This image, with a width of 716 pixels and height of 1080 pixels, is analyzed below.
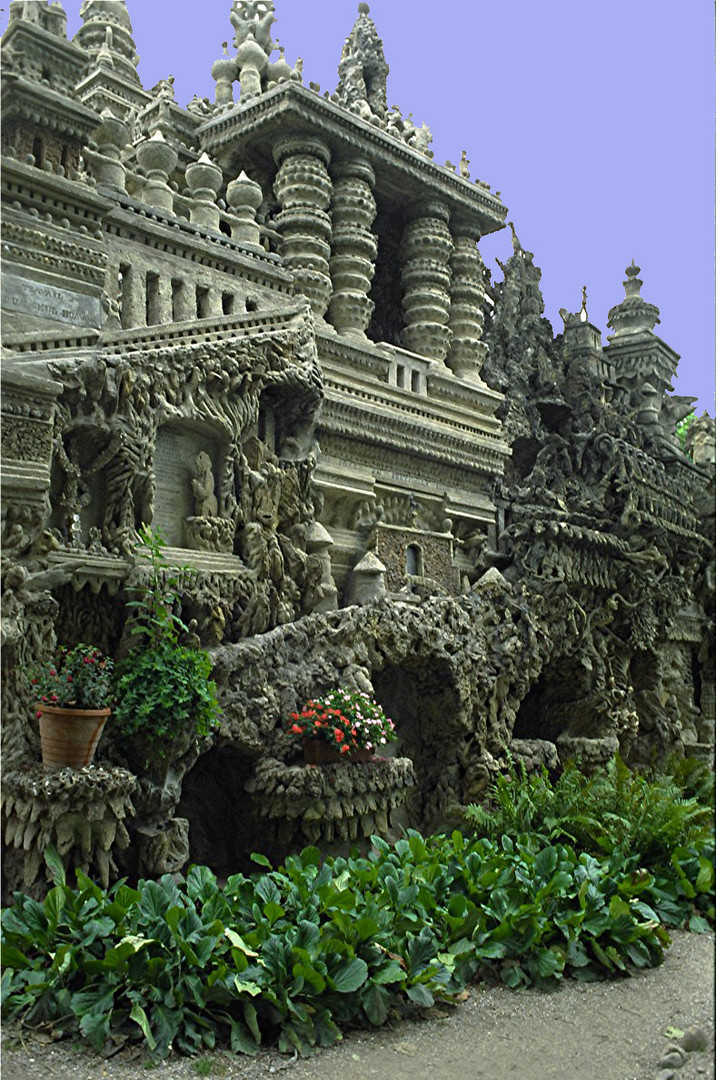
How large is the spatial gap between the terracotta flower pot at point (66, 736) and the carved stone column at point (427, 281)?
853 cm

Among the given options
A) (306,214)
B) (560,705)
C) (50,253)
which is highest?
(306,214)

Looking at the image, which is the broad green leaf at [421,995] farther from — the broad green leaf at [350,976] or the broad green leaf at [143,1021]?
the broad green leaf at [143,1021]

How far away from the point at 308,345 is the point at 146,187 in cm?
244

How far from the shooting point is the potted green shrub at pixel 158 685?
7.89 m

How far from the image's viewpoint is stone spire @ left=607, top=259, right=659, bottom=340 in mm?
20234

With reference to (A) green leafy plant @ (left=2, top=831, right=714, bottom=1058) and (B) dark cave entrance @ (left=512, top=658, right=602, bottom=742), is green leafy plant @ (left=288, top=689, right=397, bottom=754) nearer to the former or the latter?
(A) green leafy plant @ (left=2, top=831, right=714, bottom=1058)

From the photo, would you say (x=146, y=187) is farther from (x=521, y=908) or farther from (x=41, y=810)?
(x=521, y=908)

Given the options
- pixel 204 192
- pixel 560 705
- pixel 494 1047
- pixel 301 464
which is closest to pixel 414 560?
pixel 301 464

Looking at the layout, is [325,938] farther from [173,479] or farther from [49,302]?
[49,302]

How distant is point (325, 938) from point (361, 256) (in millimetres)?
9677

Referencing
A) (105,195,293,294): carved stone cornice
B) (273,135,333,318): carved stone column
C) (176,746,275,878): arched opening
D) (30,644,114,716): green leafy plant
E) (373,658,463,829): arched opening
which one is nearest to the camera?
(30,644,114,716): green leafy plant

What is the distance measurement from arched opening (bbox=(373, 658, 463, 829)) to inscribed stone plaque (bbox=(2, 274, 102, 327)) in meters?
5.49

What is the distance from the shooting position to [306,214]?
488 inches

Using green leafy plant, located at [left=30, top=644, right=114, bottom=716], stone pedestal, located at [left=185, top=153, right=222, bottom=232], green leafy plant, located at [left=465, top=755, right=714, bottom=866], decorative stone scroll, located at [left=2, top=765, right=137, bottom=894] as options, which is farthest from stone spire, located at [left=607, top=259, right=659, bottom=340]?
decorative stone scroll, located at [left=2, top=765, right=137, bottom=894]
